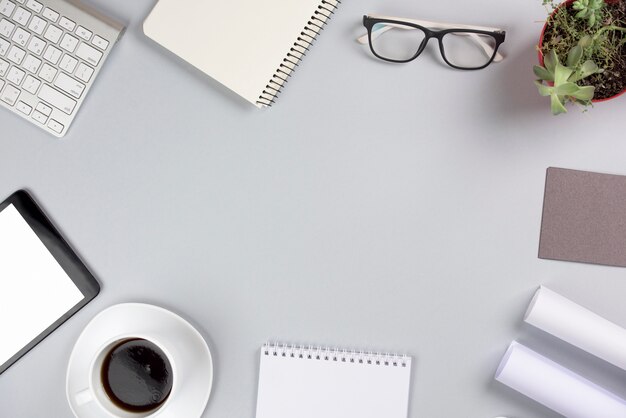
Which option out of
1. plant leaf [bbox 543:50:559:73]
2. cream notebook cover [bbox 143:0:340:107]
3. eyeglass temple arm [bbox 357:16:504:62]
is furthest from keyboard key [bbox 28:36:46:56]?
plant leaf [bbox 543:50:559:73]

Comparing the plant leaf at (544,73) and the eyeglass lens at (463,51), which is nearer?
the plant leaf at (544,73)

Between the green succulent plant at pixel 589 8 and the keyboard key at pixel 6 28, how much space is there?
0.68 metres

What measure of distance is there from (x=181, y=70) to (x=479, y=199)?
1.37ft

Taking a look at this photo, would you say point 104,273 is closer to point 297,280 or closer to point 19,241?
point 19,241

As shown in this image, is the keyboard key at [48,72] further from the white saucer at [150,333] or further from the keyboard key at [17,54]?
the white saucer at [150,333]

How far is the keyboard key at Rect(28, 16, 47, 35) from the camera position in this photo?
789 mm

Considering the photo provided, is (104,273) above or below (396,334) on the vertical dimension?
below

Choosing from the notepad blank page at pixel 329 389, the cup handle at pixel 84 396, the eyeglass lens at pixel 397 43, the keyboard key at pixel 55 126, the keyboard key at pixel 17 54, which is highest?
the eyeglass lens at pixel 397 43

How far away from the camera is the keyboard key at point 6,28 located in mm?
790

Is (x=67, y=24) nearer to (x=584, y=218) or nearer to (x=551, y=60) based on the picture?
(x=551, y=60)

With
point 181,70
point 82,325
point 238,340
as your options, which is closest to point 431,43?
point 181,70

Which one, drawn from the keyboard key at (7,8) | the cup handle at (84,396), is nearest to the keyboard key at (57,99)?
the keyboard key at (7,8)

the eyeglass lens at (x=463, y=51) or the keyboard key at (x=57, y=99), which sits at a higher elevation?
the eyeglass lens at (x=463, y=51)

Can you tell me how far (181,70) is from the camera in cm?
80
